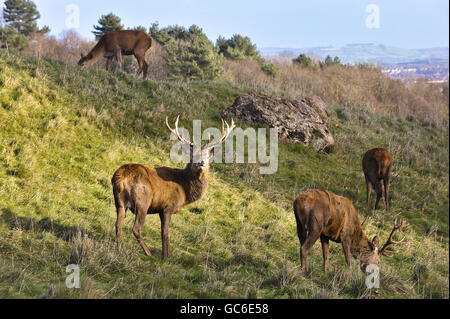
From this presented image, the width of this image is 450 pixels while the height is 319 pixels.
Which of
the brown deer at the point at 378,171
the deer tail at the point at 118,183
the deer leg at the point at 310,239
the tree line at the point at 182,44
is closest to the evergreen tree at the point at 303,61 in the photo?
the tree line at the point at 182,44

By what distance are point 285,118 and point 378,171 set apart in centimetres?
483

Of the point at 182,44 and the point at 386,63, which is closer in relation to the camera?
the point at 182,44

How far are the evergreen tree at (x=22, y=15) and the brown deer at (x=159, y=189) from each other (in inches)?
1814

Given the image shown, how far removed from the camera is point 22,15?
47000 millimetres

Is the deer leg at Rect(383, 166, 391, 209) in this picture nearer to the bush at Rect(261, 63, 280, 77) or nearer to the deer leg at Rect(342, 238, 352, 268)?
the deer leg at Rect(342, 238, 352, 268)

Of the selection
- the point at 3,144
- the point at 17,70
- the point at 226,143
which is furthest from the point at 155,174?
the point at 17,70

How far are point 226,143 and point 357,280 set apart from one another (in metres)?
8.69

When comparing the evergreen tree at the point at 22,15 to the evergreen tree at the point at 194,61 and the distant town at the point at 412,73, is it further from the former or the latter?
the distant town at the point at 412,73

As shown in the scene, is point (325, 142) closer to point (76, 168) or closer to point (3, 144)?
point (76, 168)

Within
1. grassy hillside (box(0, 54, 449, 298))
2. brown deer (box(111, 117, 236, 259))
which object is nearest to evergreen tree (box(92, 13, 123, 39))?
grassy hillside (box(0, 54, 449, 298))

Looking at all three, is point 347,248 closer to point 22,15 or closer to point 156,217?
point 156,217

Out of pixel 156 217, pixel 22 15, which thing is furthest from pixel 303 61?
pixel 156 217

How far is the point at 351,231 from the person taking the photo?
7305mm

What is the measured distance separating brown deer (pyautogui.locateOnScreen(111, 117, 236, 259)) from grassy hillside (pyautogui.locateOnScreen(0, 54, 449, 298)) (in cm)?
56
